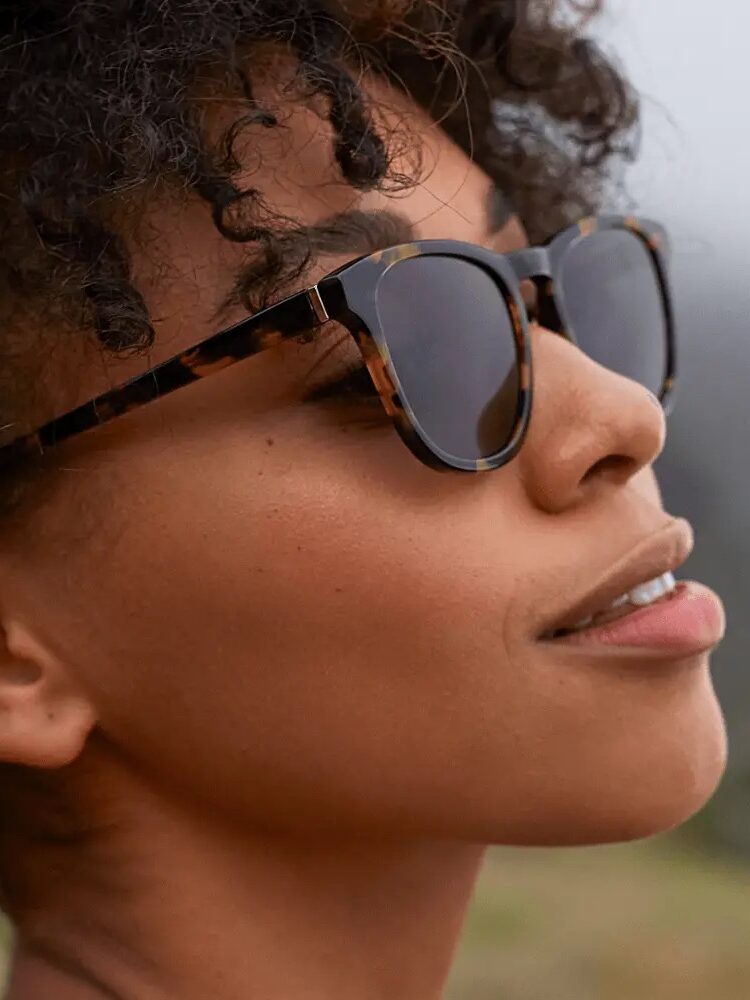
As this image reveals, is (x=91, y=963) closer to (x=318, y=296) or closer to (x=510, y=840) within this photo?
(x=510, y=840)

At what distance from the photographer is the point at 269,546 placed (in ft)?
2.46

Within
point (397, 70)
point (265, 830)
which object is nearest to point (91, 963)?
point (265, 830)

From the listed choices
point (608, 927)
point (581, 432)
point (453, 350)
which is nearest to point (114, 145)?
point (453, 350)

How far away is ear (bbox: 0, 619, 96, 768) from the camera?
2.64ft

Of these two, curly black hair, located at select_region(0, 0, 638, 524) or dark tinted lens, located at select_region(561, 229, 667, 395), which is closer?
curly black hair, located at select_region(0, 0, 638, 524)

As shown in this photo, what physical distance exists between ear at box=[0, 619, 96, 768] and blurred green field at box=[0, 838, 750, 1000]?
2.86 ft

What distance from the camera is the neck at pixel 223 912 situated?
0.86 meters

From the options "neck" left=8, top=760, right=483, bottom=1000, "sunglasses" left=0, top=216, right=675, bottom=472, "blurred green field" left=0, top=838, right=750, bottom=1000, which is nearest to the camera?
"sunglasses" left=0, top=216, right=675, bottom=472

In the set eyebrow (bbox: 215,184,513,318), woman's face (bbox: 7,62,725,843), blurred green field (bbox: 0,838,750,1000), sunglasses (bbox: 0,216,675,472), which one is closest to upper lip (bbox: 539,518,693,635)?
woman's face (bbox: 7,62,725,843)

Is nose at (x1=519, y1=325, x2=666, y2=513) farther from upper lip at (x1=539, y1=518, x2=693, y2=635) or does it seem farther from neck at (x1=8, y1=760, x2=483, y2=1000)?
neck at (x1=8, y1=760, x2=483, y2=1000)

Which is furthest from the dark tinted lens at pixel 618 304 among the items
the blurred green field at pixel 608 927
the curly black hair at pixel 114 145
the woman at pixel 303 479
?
the blurred green field at pixel 608 927

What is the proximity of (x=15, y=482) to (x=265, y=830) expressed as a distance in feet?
1.03

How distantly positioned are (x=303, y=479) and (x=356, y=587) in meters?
0.08

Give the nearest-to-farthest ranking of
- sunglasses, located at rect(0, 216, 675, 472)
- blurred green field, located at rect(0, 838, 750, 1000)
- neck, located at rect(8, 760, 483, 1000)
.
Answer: sunglasses, located at rect(0, 216, 675, 472) < neck, located at rect(8, 760, 483, 1000) < blurred green field, located at rect(0, 838, 750, 1000)
